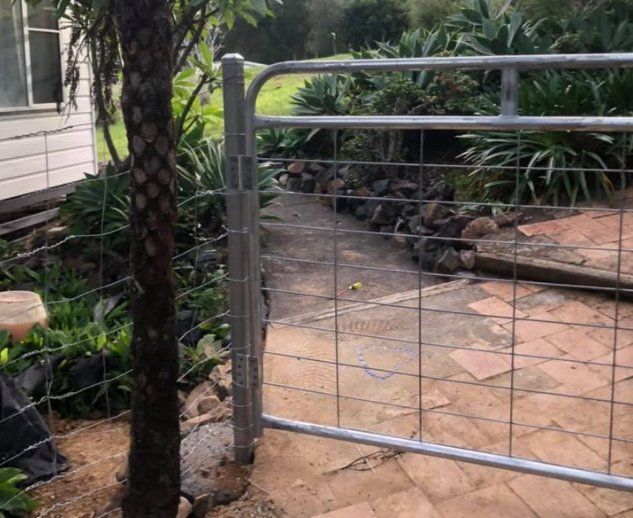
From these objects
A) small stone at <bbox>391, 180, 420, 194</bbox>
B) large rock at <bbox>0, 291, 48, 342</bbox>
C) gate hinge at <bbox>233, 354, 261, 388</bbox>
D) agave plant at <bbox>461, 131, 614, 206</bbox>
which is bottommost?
large rock at <bbox>0, 291, 48, 342</bbox>

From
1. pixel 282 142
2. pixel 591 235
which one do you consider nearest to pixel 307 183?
pixel 282 142

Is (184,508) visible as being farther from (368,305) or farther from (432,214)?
(432,214)

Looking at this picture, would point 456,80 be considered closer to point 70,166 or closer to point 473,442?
point 70,166

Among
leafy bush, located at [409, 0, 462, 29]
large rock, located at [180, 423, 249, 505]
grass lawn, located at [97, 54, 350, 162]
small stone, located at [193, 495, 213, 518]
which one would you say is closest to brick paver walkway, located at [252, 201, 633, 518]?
large rock, located at [180, 423, 249, 505]

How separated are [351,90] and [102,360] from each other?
22.6 feet

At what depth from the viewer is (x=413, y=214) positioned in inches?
286

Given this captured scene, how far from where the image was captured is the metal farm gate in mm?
2623

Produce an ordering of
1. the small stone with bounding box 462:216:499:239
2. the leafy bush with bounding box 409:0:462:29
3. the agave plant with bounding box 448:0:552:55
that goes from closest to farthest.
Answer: the small stone with bounding box 462:216:499:239
the agave plant with bounding box 448:0:552:55
the leafy bush with bounding box 409:0:462:29

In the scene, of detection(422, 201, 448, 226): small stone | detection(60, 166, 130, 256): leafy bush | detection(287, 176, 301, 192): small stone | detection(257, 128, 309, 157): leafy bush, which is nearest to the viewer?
detection(60, 166, 130, 256): leafy bush

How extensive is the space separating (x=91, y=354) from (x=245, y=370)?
1.57m

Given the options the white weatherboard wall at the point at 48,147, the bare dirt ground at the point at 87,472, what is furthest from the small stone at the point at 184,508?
the white weatherboard wall at the point at 48,147

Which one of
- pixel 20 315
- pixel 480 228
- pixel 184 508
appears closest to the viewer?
pixel 184 508

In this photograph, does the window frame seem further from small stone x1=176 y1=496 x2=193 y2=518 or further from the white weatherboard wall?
small stone x1=176 y1=496 x2=193 y2=518

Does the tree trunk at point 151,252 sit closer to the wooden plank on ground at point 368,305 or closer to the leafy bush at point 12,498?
the leafy bush at point 12,498
